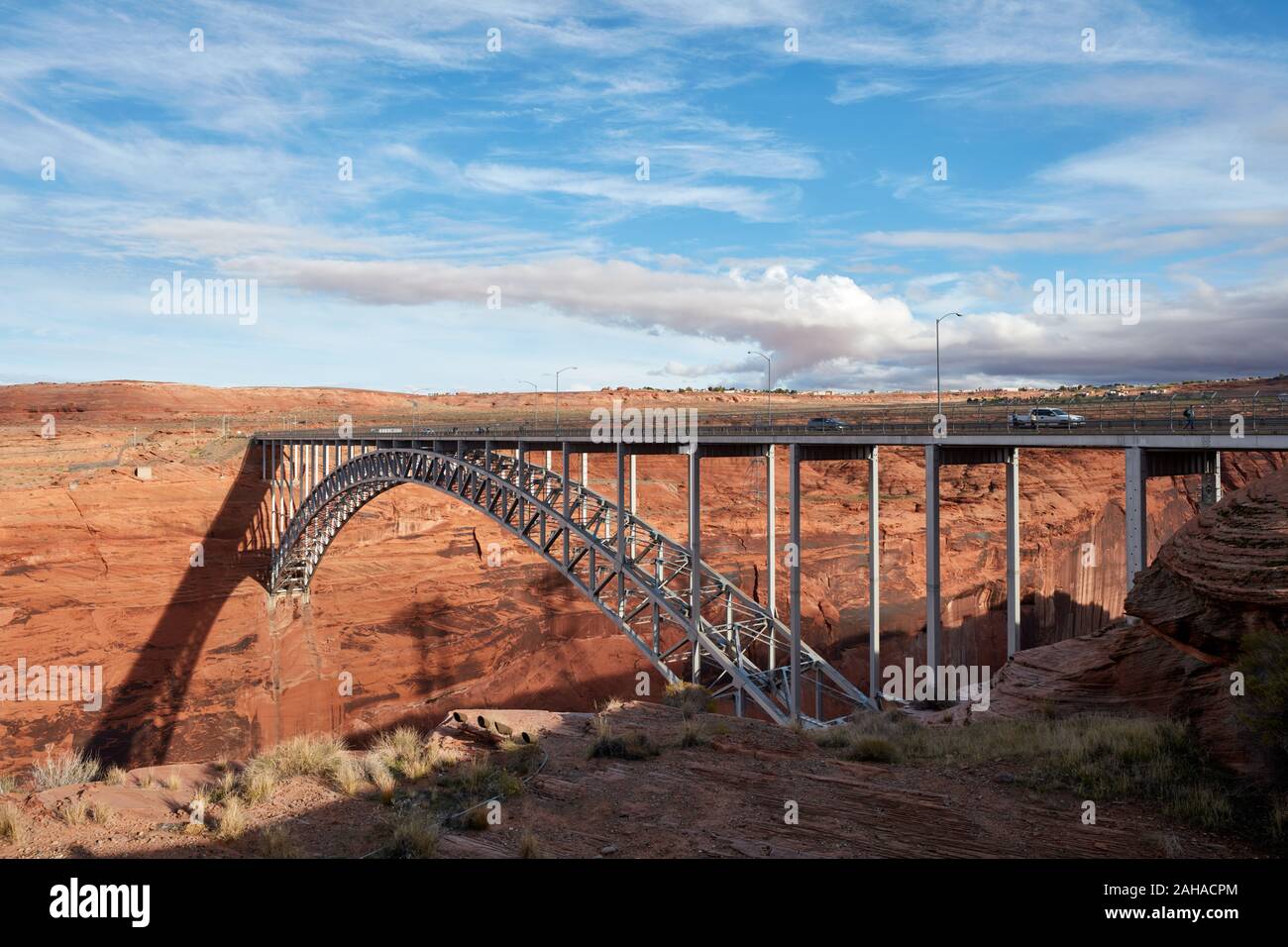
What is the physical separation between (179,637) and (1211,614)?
43085 mm

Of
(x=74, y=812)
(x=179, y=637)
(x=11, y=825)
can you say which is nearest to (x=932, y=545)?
(x=74, y=812)

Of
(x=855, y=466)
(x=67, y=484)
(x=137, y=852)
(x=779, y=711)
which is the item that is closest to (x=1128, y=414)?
(x=779, y=711)

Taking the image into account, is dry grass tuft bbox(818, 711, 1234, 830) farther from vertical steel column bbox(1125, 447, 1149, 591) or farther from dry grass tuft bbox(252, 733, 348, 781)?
dry grass tuft bbox(252, 733, 348, 781)

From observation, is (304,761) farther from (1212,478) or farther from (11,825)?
(1212,478)

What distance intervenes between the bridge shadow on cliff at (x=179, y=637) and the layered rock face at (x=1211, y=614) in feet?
130

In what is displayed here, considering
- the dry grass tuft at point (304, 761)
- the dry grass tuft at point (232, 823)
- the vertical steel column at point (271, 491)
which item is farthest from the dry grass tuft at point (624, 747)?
the vertical steel column at point (271, 491)

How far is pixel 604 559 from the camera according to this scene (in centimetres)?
2825

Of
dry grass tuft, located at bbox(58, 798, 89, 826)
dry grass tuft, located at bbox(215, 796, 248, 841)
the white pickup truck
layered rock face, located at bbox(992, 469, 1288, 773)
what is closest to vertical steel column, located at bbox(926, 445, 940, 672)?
the white pickup truck

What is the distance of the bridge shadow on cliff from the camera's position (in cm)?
3722

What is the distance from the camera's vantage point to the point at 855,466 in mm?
53656

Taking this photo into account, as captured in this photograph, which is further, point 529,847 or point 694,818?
point 694,818

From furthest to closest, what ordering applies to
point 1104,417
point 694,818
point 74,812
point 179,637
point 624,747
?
point 179,637
point 1104,417
point 624,747
point 694,818
point 74,812
